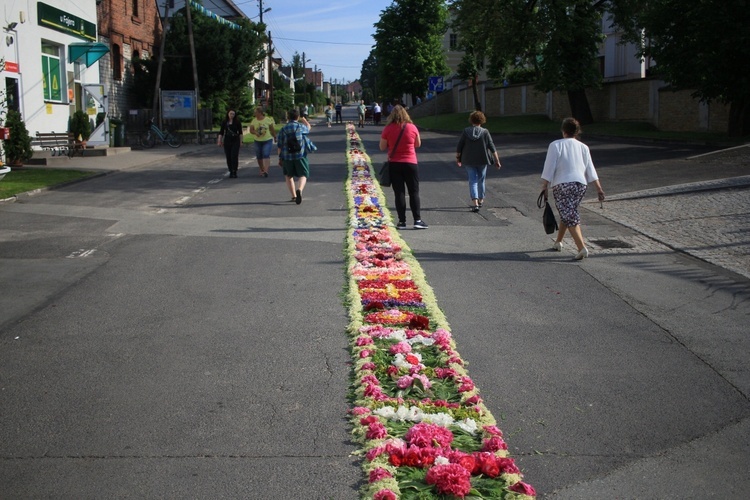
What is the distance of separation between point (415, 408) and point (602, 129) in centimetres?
3459

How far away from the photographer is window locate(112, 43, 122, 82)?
133ft

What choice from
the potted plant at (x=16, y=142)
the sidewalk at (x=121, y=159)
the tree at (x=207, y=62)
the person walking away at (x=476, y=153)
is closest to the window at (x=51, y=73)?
the sidewalk at (x=121, y=159)

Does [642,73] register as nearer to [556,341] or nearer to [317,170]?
[317,170]

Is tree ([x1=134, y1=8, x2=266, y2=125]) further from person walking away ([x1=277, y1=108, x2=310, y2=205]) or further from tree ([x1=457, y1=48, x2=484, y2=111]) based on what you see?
person walking away ([x1=277, y1=108, x2=310, y2=205])

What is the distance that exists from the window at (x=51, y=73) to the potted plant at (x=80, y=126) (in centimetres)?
118

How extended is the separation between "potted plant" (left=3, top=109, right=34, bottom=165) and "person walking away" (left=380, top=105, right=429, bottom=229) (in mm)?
14343

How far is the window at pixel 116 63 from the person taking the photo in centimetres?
4041

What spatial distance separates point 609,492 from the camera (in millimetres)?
4043

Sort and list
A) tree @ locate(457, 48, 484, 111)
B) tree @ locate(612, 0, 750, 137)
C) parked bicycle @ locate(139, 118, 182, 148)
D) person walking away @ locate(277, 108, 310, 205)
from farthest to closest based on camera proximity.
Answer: tree @ locate(457, 48, 484, 111) < parked bicycle @ locate(139, 118, 182, 148) < tree @ locate(612, 0, 750, 137) < person walking away @ locate(277, 108, 310, 205)

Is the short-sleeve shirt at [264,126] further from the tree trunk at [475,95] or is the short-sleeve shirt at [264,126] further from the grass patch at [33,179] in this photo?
the tree trunk at [475,95]

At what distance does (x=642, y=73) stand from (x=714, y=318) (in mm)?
49250

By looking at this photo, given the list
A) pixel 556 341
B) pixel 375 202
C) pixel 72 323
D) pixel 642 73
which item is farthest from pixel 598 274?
pixel 642 73

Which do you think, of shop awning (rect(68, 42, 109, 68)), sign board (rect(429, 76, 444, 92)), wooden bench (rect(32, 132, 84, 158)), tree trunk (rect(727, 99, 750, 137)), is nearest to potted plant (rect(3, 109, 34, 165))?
wooden bench (rect(32, 132, 84, 158))

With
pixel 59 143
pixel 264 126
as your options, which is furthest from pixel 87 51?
pixel 264 126
